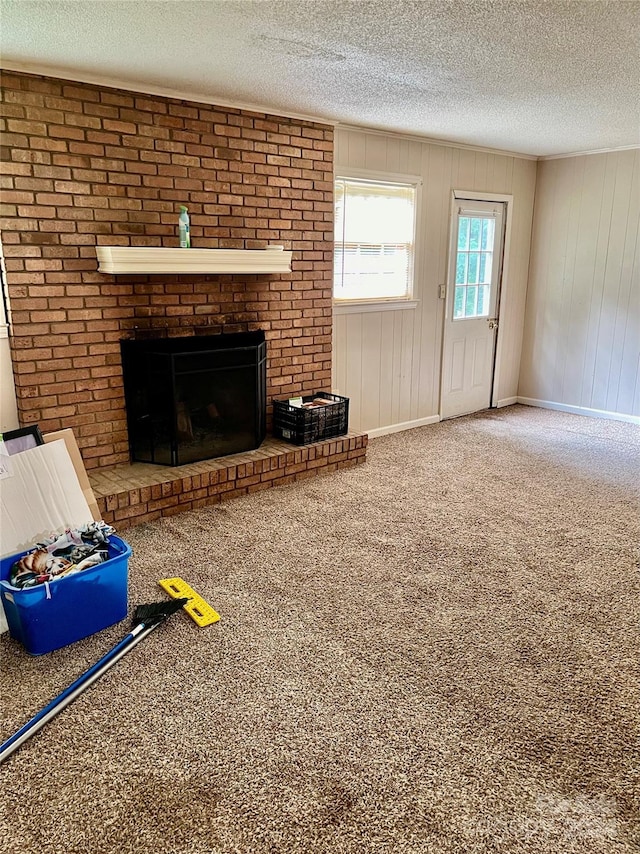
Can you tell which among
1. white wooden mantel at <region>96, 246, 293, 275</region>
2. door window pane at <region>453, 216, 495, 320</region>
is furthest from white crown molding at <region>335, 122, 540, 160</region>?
white wooden mantel at <region>96, 246, 293, 275</region>

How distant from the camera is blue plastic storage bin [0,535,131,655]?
2.27m

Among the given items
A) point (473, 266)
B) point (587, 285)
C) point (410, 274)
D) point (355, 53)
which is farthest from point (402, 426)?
point (355, 53)

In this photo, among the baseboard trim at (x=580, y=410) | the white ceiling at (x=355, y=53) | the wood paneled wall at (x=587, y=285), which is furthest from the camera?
the baseboard trim at (x=580, y=410)

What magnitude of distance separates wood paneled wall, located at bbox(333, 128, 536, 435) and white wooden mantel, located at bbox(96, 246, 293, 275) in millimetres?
917

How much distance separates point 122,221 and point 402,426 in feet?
9.72

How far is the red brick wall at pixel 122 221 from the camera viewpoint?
3.21m

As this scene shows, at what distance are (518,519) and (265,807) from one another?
234cm

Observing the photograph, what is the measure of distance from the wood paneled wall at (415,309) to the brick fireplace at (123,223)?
493mm

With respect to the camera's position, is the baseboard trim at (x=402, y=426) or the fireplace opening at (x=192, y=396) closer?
the fireplace opening at (x=192, y=396)

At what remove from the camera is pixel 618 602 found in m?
2.72

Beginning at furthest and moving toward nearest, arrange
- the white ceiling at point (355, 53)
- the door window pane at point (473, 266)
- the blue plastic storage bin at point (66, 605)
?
the door window pane at point (473, 266) < the white ceiling at point (355, 53) < the blue plastic storage bin at point (66, 605)

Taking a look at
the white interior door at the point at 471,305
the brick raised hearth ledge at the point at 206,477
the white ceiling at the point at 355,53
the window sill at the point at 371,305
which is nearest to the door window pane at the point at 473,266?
the white interior door at the point at 471,305

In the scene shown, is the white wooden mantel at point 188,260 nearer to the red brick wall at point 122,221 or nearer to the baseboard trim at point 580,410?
the red brick wall at point 122,221

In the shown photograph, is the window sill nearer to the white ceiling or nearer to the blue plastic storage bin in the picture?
the white ceiling
